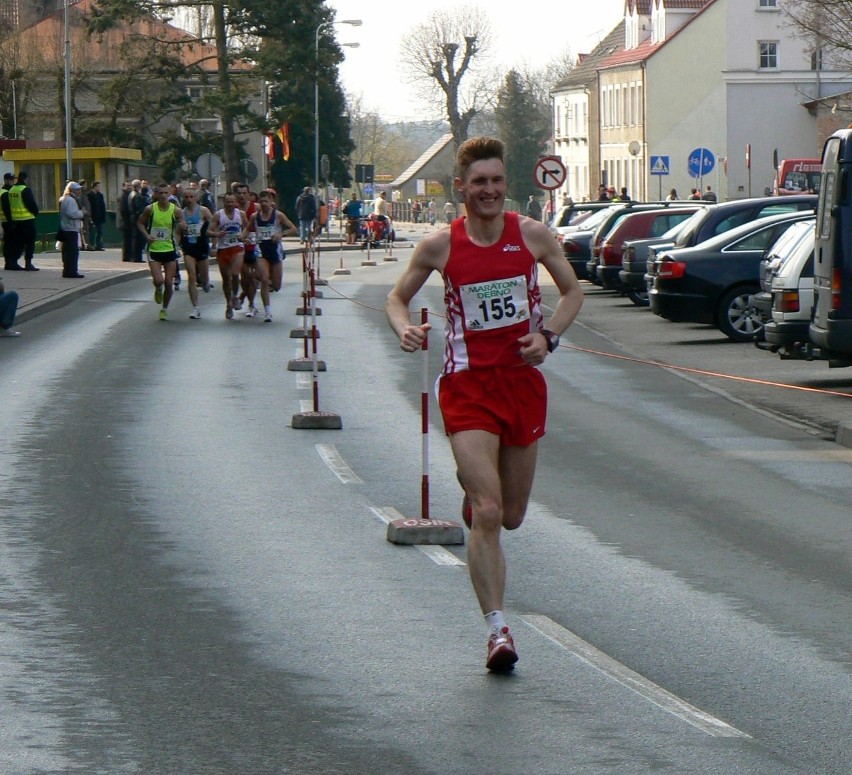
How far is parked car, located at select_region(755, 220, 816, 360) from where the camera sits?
17.7 metres

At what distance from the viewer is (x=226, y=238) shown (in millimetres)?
25031

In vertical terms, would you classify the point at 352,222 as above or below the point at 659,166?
below

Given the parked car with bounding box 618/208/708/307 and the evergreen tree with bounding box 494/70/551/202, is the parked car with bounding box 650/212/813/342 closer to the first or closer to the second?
the parked car with bounding box 618/208/708/307

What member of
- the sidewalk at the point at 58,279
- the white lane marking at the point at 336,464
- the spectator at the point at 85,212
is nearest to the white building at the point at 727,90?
the spectator at the point at 85,212

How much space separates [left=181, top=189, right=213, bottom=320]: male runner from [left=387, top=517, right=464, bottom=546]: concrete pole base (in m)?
16.2

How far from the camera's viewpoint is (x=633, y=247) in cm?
2939

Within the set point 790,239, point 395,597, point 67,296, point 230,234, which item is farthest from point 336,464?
point 67,296

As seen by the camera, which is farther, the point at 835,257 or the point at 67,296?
the point at 67,296

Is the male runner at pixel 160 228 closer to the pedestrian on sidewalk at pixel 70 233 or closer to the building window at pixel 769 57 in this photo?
the pedestrian on sidewalk at pixel 70 233

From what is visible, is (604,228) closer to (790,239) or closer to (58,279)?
(58,279)

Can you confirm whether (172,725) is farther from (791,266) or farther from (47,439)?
(791,266)

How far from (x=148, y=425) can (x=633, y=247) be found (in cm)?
1591

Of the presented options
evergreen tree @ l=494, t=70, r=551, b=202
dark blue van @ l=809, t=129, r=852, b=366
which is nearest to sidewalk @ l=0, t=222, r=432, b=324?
dark blue van @ l=809, t=129, r=852, b=366

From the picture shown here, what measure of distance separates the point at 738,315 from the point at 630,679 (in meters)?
17.4
